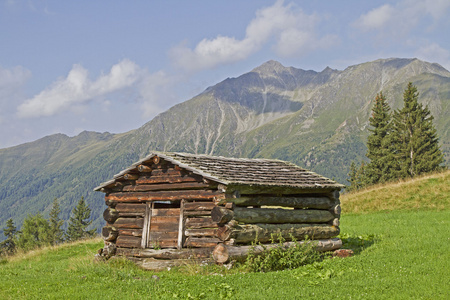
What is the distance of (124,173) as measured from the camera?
18.2 metres

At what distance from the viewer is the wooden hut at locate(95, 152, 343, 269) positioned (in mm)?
15305

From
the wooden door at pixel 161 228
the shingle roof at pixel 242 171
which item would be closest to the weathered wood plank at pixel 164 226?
the wooden door at pixel 161 228

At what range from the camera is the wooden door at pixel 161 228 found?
16.8 metres

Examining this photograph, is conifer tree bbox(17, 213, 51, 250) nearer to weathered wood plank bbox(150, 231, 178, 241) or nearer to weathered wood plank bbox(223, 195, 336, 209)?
weathered wood plank bbox(150, 231, 178, 241)

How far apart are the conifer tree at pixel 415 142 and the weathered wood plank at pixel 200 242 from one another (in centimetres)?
A: 5583

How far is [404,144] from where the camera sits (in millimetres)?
65625

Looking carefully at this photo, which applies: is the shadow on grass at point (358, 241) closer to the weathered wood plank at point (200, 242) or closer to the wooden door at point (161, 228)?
the weathered wood plank at point (200, 242)

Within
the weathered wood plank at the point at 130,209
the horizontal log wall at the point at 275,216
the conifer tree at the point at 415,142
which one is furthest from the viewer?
the conifer tree at the point at 415,142

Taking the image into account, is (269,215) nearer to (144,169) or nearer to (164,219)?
(164,219)

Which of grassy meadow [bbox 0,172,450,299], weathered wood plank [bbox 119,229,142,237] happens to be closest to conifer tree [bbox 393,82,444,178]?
grassy meadow [bbox 0,172,450,299]

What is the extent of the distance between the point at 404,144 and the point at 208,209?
2245 inches

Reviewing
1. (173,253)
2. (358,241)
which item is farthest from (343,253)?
(173,253)

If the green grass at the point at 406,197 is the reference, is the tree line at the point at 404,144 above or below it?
above

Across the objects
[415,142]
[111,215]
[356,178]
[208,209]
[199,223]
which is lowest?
[356,178]
